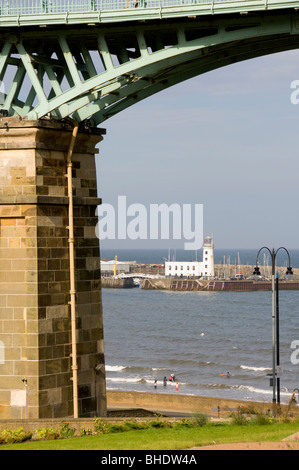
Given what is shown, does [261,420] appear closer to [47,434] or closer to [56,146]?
[47,434]

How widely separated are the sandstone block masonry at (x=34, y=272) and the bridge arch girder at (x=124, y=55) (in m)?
1.02

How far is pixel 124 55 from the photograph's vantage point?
84.0 feet

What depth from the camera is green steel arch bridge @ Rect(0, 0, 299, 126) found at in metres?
23.6

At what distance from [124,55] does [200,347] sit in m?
76.8

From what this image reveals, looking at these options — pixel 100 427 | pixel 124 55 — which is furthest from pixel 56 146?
pixel 100 427

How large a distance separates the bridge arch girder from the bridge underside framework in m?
0.03

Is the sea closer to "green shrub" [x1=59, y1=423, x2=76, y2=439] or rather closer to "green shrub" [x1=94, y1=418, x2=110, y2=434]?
"green shrub" [x1=94, y1=418, x2=110, y2=434]

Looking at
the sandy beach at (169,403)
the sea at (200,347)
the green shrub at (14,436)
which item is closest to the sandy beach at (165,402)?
the sandy beach at (169,403)

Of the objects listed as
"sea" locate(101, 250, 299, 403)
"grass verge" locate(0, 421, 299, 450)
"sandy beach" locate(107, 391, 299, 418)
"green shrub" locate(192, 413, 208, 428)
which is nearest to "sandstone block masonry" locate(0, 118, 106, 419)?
"grass verge" locate(0, 421, 299, 450)

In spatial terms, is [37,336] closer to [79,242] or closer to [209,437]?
[79,242]

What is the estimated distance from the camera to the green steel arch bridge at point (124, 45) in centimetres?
2356

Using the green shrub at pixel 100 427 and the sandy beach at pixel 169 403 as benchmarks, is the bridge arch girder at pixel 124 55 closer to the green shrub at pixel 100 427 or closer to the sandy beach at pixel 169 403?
the green shrub at pixel 100 427

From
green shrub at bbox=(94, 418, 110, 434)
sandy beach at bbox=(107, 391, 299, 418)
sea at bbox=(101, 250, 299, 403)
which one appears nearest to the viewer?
green shrub at bbox=(94, 418, 110, 434)

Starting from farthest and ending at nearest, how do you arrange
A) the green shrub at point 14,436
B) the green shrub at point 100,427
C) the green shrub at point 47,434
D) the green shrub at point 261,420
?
the green shrub at point 100,427, the green shrub at point 261,420, the green shrub at point 47,434, the green shrub at point 14,436
